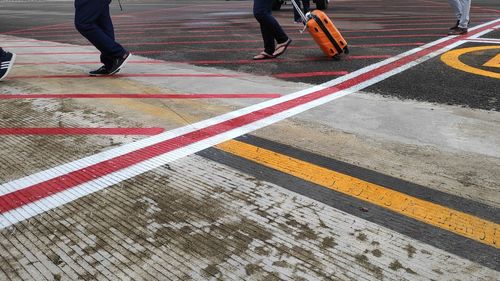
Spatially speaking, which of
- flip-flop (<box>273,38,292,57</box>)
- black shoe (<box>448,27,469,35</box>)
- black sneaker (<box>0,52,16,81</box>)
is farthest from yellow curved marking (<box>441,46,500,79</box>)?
black sneaker (<box>0,52,16,81</box>)

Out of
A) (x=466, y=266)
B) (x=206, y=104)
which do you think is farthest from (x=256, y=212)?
(x=206, y=104)

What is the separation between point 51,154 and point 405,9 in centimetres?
1164

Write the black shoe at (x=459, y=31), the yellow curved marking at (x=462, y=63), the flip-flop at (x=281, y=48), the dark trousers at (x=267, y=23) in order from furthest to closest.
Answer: the black shoe at (x=459, y=31)
the flip-flop at (x=281, y=48)
the dark trousers at (x=267, y=23)
the yellow curved marking at (x=462, y=63)

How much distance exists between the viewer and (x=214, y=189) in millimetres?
2365

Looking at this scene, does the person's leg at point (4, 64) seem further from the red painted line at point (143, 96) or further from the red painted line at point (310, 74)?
the red painted line at point (310, 74)

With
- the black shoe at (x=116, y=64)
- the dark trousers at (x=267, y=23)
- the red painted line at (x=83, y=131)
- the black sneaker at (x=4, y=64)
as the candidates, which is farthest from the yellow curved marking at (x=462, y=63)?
the black sneaker at (x=4, y=64)

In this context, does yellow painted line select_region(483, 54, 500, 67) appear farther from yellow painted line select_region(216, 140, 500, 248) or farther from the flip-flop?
yellow painted line select_region(216, 140, 500, 248)

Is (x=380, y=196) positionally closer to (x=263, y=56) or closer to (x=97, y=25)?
(x=263, y=56)

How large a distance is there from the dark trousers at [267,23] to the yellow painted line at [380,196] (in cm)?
304

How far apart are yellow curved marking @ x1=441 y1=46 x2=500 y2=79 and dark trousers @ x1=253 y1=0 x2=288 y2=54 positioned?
6.98 feet

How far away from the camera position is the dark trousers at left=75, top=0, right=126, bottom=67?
484cm

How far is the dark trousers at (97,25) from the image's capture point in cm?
484

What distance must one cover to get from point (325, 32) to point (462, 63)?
1.72m

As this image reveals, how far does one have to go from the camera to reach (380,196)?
227 cm
